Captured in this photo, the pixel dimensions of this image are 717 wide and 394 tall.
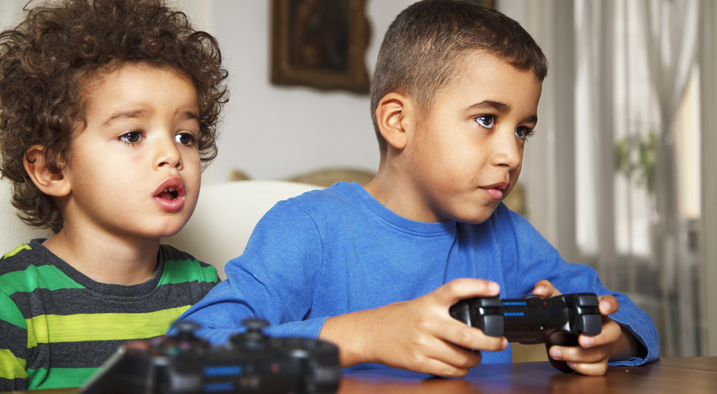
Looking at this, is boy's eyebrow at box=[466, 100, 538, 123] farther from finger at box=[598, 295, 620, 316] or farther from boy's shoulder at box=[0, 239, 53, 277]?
boy's shoulder at box=[0, 239, 53, 277]

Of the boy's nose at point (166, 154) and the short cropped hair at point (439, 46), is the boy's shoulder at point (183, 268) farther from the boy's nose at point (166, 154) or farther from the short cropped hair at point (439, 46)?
the short cropped hair at point (439, 46)

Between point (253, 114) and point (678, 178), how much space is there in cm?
215

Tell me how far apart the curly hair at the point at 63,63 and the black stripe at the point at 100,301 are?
0.58ft

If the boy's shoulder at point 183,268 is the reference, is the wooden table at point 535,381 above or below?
below

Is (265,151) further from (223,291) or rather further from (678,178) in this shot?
(223,291)

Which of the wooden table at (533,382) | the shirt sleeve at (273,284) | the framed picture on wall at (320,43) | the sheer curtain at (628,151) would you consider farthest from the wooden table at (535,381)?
the framed picture on wall at (320,43)

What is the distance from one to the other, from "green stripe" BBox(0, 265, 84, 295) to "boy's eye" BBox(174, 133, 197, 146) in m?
0.24

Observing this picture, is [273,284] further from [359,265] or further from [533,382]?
[533,382]

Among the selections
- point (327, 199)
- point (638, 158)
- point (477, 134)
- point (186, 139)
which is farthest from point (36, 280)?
point (638, 158)

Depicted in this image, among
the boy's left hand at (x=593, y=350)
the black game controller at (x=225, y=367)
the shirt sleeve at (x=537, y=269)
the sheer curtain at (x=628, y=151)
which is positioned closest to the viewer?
the black game controller at (x=225, y=367)

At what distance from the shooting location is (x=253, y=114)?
3.05m

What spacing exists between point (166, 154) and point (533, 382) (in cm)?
52

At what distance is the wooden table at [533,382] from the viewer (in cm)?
54

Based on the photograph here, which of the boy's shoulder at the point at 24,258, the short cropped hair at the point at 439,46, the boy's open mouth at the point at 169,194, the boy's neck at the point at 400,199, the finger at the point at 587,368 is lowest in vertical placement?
the finger at the point at 587,368
